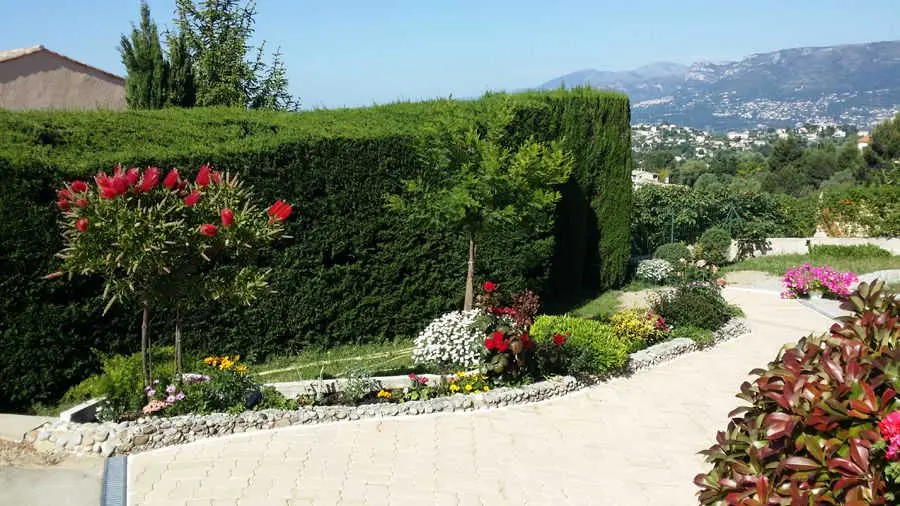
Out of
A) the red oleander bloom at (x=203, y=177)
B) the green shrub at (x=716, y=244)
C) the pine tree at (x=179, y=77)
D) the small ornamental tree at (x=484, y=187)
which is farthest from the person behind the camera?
the green shrub at (x=716, y=244)

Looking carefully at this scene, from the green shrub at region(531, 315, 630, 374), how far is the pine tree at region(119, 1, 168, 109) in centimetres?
1154

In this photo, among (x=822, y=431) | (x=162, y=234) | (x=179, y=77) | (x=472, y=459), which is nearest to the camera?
(x=822, y=431)

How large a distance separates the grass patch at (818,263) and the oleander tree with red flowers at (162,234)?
46.6ft

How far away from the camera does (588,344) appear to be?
1054cm

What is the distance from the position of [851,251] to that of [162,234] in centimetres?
1804

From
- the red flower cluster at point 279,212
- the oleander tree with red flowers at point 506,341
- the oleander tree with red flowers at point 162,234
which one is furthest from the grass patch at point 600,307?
the oleander tree with red flowers at point 162,234

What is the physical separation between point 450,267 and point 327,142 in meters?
2.86

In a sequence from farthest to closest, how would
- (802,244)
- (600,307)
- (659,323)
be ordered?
(802,244), (600,307), (659,323)

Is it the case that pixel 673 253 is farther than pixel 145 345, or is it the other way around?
pixel 673 253

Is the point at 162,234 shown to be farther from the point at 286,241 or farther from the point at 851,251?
the point at 851,251

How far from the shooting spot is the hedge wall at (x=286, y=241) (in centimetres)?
879

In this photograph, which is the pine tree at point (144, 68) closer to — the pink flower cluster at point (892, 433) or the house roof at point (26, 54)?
the house roof at point (26, 54)

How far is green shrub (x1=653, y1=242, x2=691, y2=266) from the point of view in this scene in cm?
1828

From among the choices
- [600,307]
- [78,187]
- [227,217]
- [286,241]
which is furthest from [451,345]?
[600,307]
